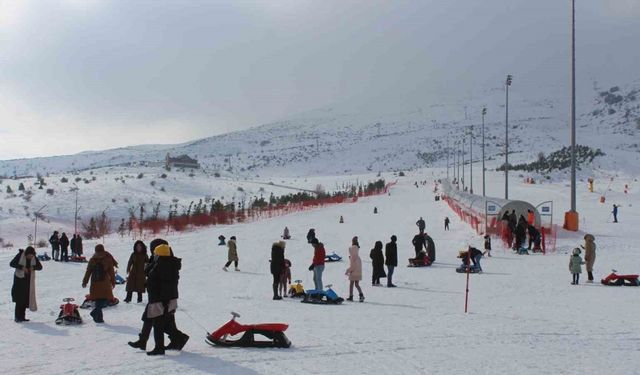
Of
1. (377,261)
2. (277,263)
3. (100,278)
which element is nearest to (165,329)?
(100,278)

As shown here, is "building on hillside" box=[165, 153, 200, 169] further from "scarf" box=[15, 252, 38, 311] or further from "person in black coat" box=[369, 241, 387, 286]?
"scarf" box=[15, 252, 38, 311]

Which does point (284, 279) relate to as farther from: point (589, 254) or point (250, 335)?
point (589, 254)

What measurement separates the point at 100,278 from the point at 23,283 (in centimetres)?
185

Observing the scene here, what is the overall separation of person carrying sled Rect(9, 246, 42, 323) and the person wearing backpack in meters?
1.55

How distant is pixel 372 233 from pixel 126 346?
95.2ft

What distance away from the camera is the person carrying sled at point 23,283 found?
47.3 feet

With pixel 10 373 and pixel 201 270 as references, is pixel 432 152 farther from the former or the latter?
pixel 10 373

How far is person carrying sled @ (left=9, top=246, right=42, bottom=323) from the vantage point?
1442cm

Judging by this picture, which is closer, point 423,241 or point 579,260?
point 579,260

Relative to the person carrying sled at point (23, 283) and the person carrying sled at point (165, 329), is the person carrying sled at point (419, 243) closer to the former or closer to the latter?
the person carrying sled at point (23, 283)

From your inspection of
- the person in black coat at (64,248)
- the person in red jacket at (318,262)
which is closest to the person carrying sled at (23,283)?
the person in red jacket at (318,262)

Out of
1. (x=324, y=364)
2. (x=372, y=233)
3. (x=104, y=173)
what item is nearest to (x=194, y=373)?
(x=324, y=364)

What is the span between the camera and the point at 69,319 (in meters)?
13.9

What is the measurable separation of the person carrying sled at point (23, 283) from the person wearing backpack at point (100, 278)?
1555 millimetres
